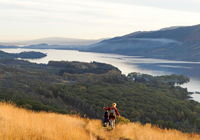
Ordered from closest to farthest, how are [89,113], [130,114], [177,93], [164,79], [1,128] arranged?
1. [1,128]
2. [89,113]
3. [130,114]
4. [177,93]
5. [164,79]

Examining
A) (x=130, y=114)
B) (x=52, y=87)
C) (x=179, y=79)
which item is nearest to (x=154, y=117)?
(x=130, y=114)

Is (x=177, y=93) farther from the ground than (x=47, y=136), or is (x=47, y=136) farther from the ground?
(x=47, y=136)

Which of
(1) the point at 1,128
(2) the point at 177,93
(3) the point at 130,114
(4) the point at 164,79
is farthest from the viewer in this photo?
(4) the point at 164,79

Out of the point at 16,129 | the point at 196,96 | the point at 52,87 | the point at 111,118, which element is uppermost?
the point at 16,129

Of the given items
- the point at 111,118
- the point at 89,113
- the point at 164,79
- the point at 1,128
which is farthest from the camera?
the point at 164,79

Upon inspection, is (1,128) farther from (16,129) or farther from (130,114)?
(130,114)

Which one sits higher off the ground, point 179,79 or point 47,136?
point 47,136

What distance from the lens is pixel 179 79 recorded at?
16125 centimetres

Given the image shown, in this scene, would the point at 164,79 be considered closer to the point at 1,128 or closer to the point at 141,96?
the point at 141,96

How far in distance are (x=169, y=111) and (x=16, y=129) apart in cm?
6659

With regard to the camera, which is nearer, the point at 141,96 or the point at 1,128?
the point at 1,128

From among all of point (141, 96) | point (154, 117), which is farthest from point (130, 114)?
point (141, 96)

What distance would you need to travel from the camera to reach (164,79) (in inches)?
6161

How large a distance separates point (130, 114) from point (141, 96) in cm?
2719
